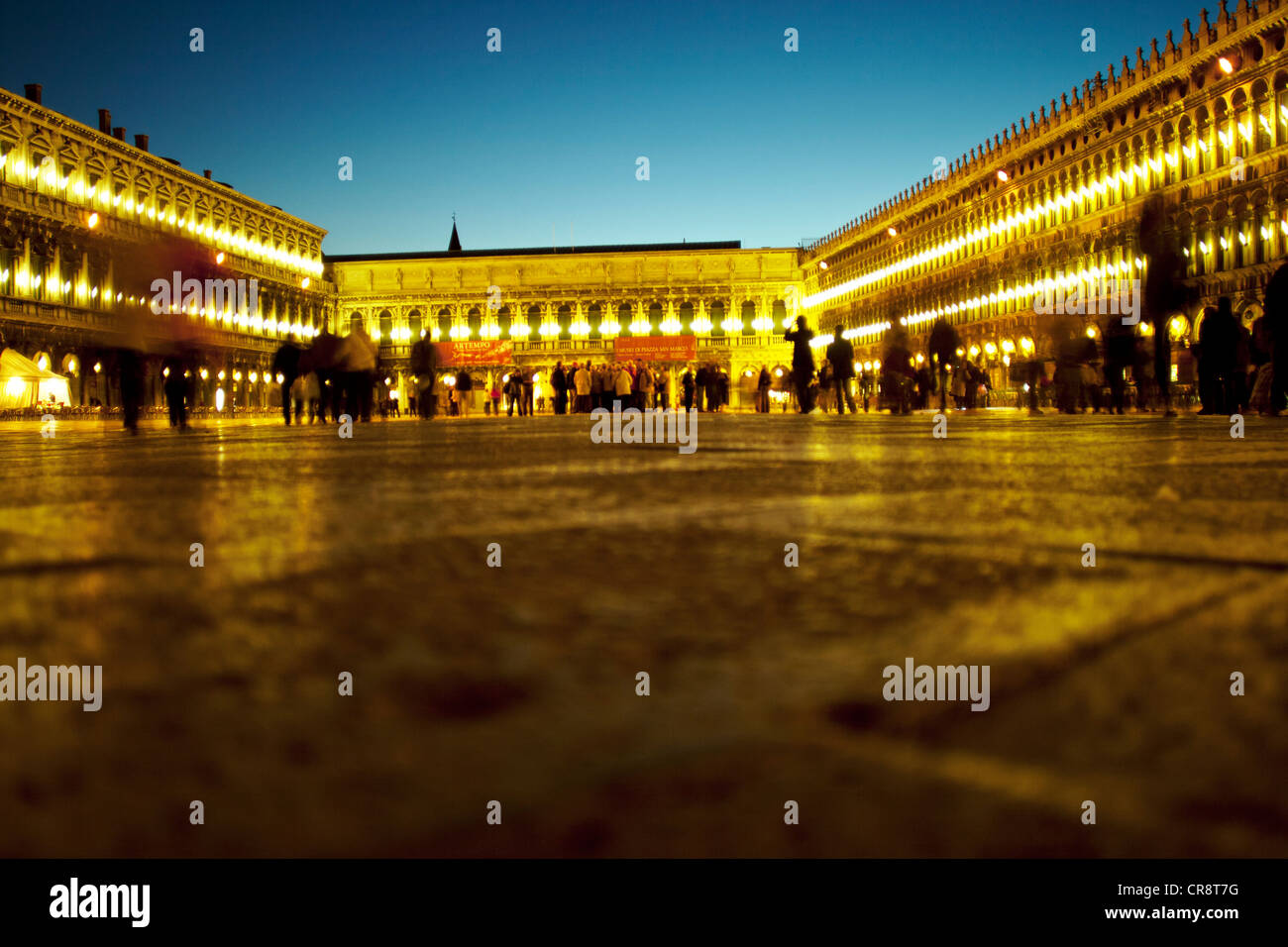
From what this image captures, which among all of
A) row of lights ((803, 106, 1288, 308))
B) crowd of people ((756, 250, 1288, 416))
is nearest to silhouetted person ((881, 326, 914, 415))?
crowd of people ((756, 250, 1288, 416))

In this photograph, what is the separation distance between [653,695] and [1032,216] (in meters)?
49.4

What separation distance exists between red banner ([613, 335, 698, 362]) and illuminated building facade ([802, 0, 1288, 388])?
1033cm

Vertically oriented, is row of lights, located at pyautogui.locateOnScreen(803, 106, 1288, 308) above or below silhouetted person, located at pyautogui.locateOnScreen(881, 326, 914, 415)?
above

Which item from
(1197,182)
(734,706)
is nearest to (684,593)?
(734,706)

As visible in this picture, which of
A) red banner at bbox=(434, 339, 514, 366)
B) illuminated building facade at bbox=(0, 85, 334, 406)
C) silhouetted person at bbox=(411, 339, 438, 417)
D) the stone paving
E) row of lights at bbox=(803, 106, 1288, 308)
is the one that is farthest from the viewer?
red banner at bbox=(434, 339, 514, 366)

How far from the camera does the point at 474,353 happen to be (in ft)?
200

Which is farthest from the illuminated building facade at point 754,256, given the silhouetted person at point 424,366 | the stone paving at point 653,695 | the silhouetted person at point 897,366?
the stone paving at point 653,695

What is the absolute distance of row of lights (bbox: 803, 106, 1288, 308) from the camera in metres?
35.5

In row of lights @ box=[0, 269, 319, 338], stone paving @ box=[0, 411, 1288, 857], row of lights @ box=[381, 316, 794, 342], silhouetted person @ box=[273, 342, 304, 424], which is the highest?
row of lights @ box=[381, 316, 794, 342]

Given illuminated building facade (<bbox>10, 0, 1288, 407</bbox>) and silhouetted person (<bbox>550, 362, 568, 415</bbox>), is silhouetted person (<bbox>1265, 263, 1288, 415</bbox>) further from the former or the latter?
silhouetted person (<bbox>550, 362, 568, 415</bbox>)

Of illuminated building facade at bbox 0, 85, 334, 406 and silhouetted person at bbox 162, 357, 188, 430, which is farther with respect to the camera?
illuminated building facade at bbox 0, 85, 334, 406

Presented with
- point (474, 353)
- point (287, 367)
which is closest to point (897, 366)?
point (287, 367)

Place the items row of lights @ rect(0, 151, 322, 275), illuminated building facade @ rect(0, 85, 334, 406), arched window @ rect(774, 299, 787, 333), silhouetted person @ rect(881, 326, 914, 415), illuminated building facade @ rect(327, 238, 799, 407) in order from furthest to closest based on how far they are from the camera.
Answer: arched window @ rect(774, 299, 787, 333) < illuminated building facade @ rect(327, 238, 799, 407) < row of lights @ rect(0, 151, 322, 275) < illuminated building facade @ rect(0, 85, 334, 406) < silhouetted person @ rect(881, 326, 914, 415)

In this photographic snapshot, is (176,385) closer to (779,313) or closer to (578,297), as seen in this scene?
(578,297)
